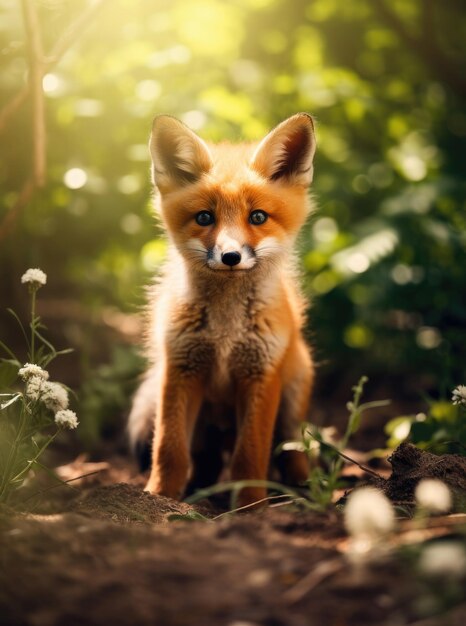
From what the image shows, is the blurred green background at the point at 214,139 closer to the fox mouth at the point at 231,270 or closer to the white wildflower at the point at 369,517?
the fox mouth at the point at 231,270

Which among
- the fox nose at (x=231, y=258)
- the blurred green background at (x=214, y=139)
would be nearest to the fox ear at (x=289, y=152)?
the fox nose at (x=231, y=258)

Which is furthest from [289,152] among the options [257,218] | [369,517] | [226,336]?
[369,517]

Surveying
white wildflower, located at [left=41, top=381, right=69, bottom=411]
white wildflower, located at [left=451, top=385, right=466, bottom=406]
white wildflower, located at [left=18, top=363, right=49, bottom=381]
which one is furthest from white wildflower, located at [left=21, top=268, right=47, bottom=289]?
white wildflower, located at [left=451, top=385, right=466, bottom=406]

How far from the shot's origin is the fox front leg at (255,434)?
350 centimetres

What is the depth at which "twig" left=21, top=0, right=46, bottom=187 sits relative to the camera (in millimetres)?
3670

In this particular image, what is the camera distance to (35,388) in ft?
8.83

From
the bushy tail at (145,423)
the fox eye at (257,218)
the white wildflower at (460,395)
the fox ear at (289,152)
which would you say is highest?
the fox ear at (289,152)

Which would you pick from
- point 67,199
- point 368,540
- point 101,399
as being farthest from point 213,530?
point 67,199

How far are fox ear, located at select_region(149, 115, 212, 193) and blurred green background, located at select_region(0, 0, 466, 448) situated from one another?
3.97 feet

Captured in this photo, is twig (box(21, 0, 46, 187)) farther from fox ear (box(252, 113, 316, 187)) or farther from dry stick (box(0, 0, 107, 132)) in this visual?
fox ear (box(252, 113, 316, 187))

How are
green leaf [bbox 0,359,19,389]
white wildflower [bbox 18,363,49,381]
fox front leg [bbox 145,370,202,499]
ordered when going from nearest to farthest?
white wildflower [bbox 18,363,49,381] → green leaf [bbox 0,359,19,389] → fox front leg [bbox 145,370,202,499]

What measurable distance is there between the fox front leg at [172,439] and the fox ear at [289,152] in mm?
1167

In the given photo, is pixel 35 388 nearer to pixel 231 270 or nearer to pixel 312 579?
pixel 231 270

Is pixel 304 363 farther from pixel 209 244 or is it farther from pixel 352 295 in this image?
pixel 352 295
